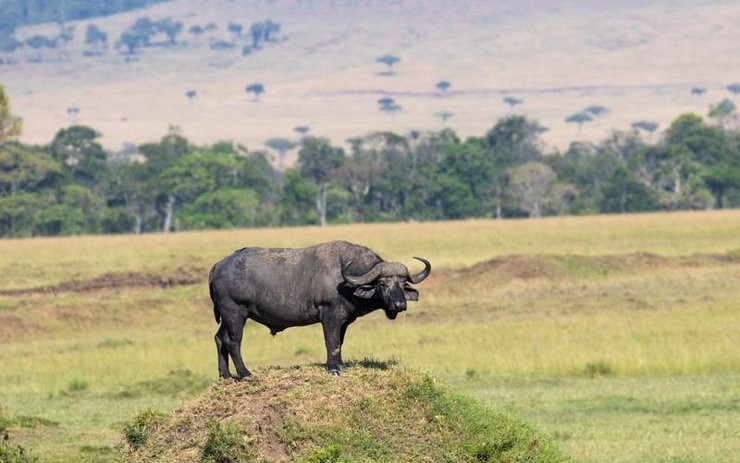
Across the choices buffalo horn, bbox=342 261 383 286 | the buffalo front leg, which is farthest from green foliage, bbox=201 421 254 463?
buffalo horn, bbox=342 261 383 286

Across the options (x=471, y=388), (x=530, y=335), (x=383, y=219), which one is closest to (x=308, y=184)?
(x=383, y=219)

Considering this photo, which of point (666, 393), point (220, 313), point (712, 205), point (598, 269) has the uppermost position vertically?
point (220, 313)

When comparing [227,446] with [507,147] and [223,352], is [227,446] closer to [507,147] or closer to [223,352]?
[223,352]

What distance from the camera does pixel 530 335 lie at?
2961cm

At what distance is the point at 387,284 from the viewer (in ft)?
43.7

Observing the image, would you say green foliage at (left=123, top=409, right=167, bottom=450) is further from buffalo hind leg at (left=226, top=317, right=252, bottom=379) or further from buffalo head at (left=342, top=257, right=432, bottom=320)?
buffalo head at (left=342, top=257, right=432, bottom=320)

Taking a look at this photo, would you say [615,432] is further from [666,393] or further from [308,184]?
[308,184]

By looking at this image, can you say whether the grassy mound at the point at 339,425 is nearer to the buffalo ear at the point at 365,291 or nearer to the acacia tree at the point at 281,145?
the buffalo ear at the point at 365,291

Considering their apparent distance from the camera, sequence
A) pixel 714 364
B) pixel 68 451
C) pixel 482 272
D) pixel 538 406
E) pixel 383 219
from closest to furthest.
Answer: pixel 68 451, pixel 538 406, pixel 714 364, pixel 482 272, pixel 383 219

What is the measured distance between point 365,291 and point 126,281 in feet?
93.9

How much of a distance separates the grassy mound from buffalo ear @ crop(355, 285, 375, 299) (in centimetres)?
65

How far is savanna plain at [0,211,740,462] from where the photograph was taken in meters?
20.3

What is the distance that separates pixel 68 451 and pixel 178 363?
383 inches

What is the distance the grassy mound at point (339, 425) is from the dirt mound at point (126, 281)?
27.0m
